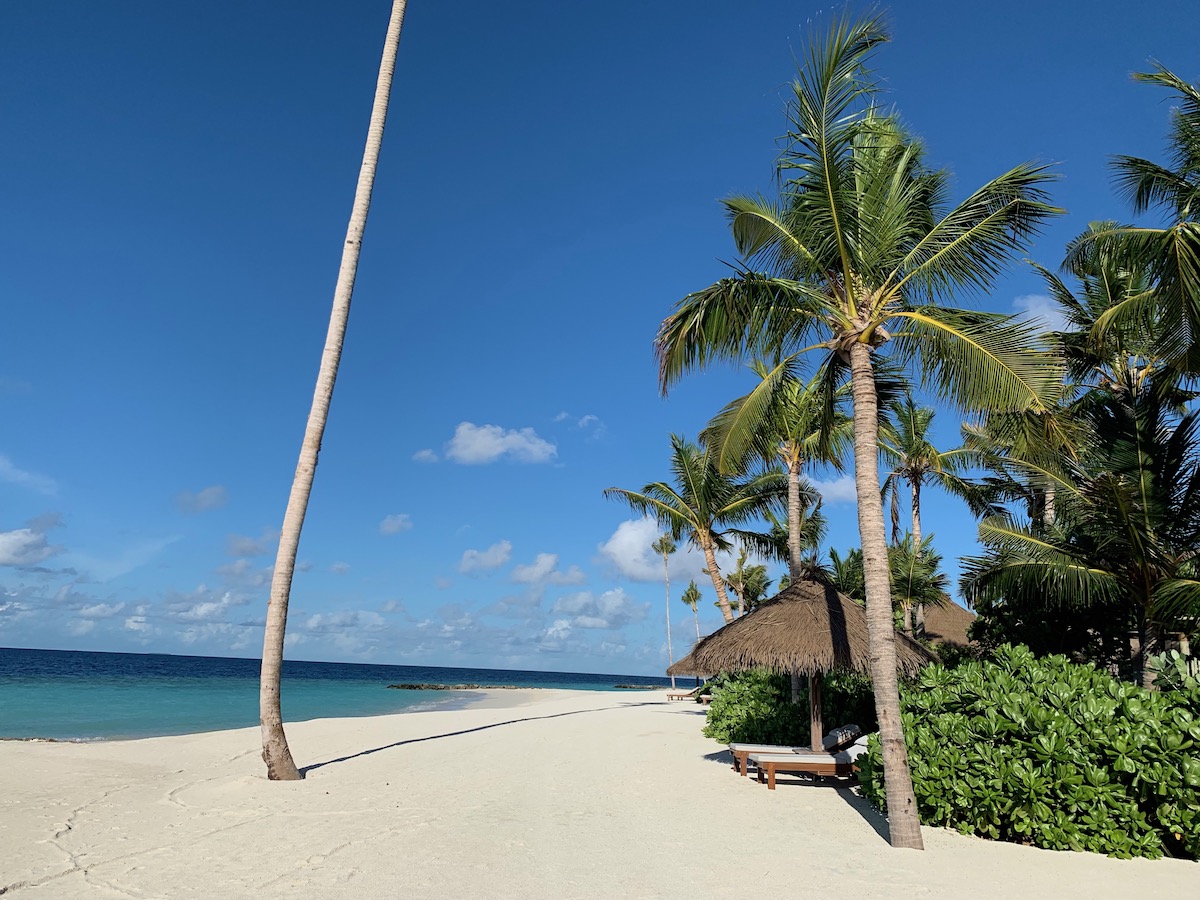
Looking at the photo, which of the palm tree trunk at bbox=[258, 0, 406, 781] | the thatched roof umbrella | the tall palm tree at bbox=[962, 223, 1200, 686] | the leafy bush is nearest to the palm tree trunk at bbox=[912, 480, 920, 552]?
the tall palm tree at bbox=[962, 223, 1200, 686]

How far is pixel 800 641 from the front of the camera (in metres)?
9.72

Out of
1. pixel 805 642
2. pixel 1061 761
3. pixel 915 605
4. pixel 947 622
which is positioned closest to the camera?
pixel 1061 761

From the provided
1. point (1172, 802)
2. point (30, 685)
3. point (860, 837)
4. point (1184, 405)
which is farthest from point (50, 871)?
point (30, 685)

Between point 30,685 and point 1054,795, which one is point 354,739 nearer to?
point 1054,795

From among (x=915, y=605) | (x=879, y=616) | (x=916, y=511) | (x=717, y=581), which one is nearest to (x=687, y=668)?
(x=879, y=616)

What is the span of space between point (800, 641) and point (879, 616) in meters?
3.20

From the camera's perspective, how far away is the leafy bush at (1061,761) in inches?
233

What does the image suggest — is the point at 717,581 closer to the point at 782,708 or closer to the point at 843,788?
the point at 782,708

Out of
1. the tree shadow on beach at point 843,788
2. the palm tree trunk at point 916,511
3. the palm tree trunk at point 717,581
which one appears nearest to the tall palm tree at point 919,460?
the palm tree trunk at point 916,511

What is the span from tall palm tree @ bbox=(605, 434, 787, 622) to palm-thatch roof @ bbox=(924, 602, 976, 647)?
1008 centimetres

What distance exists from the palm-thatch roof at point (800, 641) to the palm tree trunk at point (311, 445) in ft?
19.1

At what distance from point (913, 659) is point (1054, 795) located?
3.39m

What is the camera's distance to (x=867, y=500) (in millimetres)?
7051

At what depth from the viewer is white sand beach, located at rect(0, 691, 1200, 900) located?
5.25m
